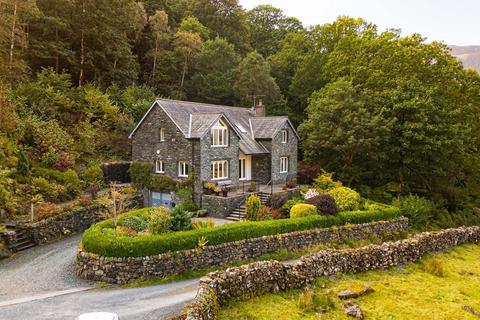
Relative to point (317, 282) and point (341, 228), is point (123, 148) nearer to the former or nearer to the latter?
point (341, 228)

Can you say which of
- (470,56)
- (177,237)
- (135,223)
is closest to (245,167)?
(135,223)

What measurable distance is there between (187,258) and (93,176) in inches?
688

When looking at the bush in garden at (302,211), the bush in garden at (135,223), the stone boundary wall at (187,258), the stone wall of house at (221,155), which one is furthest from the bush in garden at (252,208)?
the bush in garden at (135,223)

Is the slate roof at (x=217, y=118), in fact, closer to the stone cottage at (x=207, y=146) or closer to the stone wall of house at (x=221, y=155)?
the stone cottage at (x=207, y=146)

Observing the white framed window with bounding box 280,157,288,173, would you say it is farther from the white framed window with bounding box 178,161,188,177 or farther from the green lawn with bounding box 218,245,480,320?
the green lawn with bounding box 218,245,480,320

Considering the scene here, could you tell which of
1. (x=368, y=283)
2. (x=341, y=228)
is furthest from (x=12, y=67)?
(x=368, y=283)

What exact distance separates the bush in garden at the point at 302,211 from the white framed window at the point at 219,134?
9259 mm

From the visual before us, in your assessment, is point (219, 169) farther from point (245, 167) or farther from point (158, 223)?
point (158, 223)

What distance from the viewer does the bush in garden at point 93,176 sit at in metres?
33.7

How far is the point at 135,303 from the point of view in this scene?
16.1 meters

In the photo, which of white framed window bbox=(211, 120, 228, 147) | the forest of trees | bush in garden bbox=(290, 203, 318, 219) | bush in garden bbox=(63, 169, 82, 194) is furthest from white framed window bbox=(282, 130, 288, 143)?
bush in garden bbox=(63, 169, 82, 194)

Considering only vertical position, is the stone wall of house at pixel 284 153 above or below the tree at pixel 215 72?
below

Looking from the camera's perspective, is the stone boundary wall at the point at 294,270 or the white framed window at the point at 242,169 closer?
the stone boundary wall at the point at 294,270

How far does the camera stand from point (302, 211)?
26.8m
